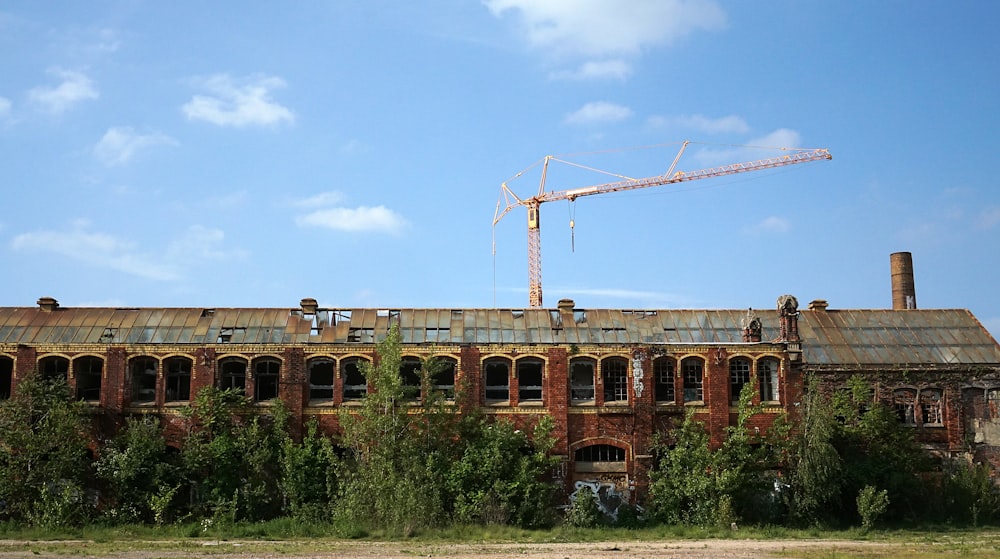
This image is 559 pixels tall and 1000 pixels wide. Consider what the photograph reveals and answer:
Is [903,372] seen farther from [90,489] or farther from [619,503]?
[90,489]

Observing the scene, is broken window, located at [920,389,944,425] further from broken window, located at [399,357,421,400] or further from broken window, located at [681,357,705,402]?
broken window, located at [399,357,421,400]

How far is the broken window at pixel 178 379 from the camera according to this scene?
34.8 m

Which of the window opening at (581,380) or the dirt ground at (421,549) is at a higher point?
the window opening at (581,380)

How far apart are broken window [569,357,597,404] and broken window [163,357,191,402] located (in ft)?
44.4

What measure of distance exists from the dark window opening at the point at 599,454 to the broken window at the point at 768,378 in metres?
5.69

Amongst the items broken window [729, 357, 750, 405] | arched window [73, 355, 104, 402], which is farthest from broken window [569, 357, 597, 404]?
arched window [73, 355, 104, 402]

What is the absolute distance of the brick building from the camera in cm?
3428

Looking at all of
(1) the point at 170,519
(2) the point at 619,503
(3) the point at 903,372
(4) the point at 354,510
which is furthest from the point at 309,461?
(3) the point at 903,372

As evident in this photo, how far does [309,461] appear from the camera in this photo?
32688 mm

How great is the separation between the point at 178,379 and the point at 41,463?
5261 millimetres

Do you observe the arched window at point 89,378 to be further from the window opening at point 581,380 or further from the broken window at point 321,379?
the window opening at point 581,380

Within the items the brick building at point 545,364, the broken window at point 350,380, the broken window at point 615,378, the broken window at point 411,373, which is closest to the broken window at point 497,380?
the brick building at point 545,364

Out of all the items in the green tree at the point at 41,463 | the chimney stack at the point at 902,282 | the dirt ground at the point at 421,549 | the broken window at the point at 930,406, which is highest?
the chimney stack at the point at 902,282

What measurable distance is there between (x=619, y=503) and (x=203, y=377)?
1489 centimetres
